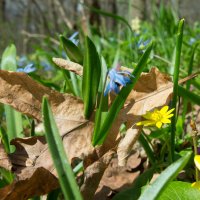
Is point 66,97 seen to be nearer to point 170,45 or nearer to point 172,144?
point 172,144

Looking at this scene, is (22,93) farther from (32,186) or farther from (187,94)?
(187,94)

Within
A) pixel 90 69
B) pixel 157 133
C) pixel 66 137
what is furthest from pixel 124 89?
pixel 157 133

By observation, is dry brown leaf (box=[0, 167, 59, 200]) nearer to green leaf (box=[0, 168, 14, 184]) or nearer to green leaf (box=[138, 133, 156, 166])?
green leaf (box=[0, 168, 14, 184])

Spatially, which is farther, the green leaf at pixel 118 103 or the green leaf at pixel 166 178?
the green leaf at pixel 118 103

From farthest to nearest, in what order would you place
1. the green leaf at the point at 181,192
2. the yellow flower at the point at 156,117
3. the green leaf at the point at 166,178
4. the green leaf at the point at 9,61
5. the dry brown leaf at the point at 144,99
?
→ 1. the green leaf at the point at 9,61
2. the dry brown leaf at the point at 144,99
3. the yellow flower at the point at 156,117
4. the green leaf at the point at 181,192
5. the green leaf at the point at 166,178

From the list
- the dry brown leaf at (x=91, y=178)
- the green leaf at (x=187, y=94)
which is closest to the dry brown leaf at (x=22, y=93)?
the dry brown leaf at (x=91, y=178)

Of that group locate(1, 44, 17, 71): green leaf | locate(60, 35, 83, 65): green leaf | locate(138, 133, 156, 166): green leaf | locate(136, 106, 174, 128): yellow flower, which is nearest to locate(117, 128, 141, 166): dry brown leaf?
locate(136, 106, 174, 128): yellow flower

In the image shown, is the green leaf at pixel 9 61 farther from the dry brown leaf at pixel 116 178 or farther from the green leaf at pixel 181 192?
the green leaf at pixel 181 192
